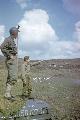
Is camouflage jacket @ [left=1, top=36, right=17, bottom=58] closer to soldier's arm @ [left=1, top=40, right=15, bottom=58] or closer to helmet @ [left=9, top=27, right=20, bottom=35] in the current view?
soldier's arm @ [left=1, top=40, right=15, bottom=58]

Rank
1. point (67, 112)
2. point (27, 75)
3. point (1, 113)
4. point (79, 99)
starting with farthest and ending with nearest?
point (79, 99)
point (27, 75)
point (67, 112)
point (1, 113)

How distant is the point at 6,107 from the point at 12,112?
20 cm

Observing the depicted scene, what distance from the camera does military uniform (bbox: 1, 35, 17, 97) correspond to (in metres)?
9.16

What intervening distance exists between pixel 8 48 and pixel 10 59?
11.4 inches

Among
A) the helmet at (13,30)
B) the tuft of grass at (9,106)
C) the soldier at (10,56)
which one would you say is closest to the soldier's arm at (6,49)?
the soldier at (10,56)

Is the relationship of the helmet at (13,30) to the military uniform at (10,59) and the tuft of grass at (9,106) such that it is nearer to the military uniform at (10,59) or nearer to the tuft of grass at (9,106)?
the military uniform at (10,59)

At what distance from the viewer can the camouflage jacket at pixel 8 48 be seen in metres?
9.20

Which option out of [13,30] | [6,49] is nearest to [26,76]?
[6,49]

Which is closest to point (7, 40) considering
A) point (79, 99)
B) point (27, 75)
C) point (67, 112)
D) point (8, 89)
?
point (8, 89)

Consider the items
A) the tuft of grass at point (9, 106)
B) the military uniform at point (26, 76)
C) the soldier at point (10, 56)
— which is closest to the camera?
the tuft of grass at point (9, 106)

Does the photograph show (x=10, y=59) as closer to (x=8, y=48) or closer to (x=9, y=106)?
(x=8, y=48)

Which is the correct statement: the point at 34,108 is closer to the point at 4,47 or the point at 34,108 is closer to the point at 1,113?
the point at 1,113

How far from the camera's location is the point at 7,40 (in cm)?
927

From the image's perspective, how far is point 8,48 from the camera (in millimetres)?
9242
